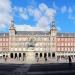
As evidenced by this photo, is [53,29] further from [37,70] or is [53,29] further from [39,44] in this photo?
[37,70]

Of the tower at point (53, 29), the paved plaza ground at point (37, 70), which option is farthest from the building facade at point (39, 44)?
the paved plaza ground at point (37, 70)

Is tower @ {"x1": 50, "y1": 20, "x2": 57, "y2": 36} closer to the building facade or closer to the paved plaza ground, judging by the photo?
the building facade

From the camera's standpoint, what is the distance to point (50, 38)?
16138cm

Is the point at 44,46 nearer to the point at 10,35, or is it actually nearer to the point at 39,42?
the point at 39,42

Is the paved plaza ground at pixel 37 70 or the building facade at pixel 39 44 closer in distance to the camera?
the paved plaza ground at pixel 37 70

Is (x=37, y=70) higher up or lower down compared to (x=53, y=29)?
lower down

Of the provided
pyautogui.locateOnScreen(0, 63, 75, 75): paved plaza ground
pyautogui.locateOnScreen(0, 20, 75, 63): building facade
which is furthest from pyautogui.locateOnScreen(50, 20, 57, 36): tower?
pyautogui.locateOnScreen(0, 63, 75, 75): paved plaza ground

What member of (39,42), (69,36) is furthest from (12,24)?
(69,36)

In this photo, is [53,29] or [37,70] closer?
[37,70]

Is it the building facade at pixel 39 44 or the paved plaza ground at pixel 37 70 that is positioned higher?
the building facade at pixel 39 44

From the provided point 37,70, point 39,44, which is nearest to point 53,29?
point 39,44

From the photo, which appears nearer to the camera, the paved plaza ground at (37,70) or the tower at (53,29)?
the paved plaza ground at (37,70)

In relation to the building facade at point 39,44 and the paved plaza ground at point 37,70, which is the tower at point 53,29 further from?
the paved plaza ground at point 37,70

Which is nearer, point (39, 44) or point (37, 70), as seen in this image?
point (37, 70)
